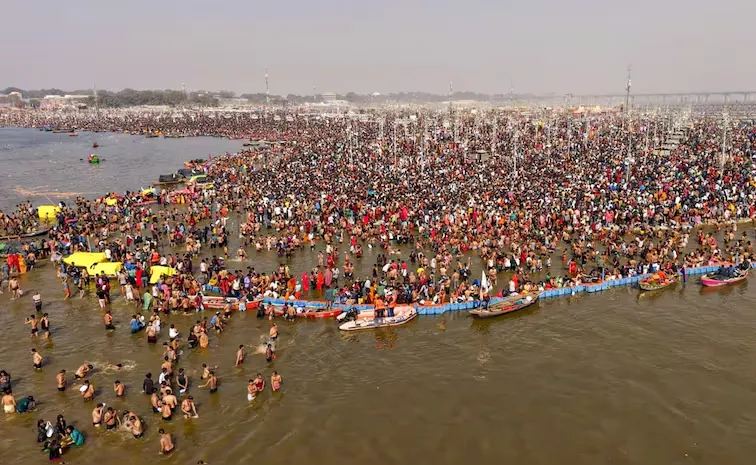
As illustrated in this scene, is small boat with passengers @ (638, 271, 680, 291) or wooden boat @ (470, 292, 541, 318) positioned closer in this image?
wooden boat @ (470, 292, 541, 318)

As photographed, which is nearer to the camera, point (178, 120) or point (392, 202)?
point (392, 202)

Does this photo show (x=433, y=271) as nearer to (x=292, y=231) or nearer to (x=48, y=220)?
(x=292, y=231)

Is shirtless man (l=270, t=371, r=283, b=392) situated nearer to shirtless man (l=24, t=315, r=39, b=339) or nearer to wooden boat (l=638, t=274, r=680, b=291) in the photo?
shirtless man (l=24, t=315, r=39, b=339)

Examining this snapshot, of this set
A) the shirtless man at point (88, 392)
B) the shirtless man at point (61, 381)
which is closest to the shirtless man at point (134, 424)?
the shirtless man at point (88, 392)

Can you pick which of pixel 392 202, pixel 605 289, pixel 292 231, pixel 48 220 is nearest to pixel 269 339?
pixel 292 231

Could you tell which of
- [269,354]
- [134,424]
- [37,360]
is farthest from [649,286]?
[37,360]

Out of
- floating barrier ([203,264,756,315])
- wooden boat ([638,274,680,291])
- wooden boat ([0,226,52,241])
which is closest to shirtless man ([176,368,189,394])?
floating barrier ([203,264,756,315])

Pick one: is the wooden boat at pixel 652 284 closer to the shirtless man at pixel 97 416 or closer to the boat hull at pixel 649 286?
the boat hull at pixel 649 286

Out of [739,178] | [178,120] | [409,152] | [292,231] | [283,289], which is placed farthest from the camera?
[178,120]
